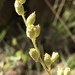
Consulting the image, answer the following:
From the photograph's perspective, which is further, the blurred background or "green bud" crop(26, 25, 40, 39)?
the blurred background

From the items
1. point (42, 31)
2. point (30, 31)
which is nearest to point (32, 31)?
point (30, 31)

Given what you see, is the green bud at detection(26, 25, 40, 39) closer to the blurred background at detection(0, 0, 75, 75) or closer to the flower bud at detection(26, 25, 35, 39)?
the flower bud at detection(26, 25, 35, 39)

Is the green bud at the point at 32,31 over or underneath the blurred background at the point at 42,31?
over

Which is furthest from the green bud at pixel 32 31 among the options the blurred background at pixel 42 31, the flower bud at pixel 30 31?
the blurred background at pixel 42 31

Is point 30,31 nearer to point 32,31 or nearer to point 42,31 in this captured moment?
point 32,31

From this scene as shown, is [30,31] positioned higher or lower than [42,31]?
higher

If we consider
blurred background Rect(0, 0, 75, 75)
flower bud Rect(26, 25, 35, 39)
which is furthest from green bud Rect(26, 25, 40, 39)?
blurred background Rect(0, 0, 75, 75)

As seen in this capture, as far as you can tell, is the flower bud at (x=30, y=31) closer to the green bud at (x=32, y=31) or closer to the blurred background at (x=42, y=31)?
the green bud at (x=32, y=31)

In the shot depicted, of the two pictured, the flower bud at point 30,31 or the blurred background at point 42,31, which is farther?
the blurred background at point 42,31

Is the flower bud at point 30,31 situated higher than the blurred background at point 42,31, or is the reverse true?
the flower bud at point 30,31

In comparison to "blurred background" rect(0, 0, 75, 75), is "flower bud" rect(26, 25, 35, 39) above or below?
above
